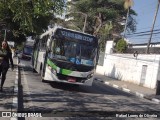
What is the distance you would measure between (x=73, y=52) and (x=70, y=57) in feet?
1.06

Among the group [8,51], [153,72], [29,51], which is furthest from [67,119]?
[29,51]

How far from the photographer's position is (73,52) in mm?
17547

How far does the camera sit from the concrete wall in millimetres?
30203

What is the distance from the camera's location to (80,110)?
11.6m

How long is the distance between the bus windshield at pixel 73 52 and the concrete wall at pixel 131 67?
1297 cm

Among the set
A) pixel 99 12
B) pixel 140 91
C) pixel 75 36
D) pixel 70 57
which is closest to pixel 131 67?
pixel 140 91

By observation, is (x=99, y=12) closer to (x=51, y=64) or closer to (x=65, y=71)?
(x=51, y=64)

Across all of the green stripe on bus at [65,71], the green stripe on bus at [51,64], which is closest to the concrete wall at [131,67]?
the green stripe on bus at [65,71]

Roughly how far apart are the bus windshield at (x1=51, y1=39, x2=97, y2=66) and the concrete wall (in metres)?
13.0

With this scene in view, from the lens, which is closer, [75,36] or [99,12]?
[75,36]

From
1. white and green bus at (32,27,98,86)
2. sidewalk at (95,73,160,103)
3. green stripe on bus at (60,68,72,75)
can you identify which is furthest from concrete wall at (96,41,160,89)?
green stripe on bus at (60,68,72,75)

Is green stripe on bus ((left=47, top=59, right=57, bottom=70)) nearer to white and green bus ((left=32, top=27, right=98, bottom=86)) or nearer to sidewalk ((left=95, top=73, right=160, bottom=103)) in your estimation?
white and green bus ((left=32, top=27, right=98, bottom=86))

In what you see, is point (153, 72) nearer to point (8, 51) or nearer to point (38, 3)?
point (8, 51)

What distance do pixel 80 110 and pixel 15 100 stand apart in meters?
2.14
